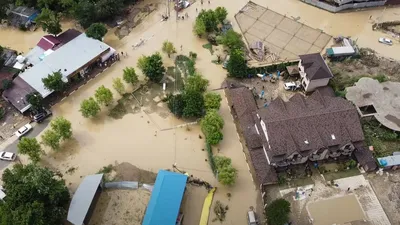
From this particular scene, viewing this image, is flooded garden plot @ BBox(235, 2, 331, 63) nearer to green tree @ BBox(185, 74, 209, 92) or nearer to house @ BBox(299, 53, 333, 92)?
house @ BBox(299, 53, 333, 92)

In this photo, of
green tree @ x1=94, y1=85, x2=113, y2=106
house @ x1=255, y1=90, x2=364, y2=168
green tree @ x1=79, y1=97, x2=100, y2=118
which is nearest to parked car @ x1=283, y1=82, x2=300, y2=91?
house @ x1=255, y1=90, x2=364, y2=168

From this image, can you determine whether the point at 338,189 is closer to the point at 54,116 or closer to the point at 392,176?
the point at 392,176

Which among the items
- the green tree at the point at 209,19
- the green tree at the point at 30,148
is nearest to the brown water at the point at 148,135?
the green tree at the point at 30,148

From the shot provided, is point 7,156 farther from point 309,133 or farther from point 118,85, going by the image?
point 309,133

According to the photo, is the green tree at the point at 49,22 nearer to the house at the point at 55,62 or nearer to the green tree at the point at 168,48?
the house at the point at 55,62

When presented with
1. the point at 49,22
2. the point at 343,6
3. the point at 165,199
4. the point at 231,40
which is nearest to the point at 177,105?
the point at 165,199

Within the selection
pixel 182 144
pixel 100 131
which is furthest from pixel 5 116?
pixel 182 144

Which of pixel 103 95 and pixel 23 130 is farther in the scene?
pixel 103 95
